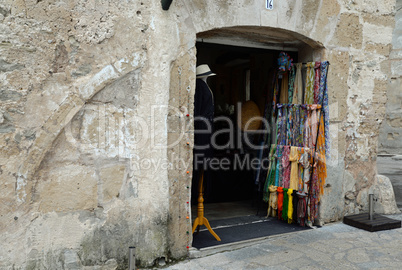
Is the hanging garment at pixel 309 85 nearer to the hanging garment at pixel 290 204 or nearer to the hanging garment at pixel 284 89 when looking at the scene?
the hanging garment at pixel 284 89

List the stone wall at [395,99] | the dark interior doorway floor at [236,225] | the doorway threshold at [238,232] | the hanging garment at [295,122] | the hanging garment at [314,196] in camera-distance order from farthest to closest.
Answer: the stone wall at [395,99] < the hanging garment at [295,122] < the hanging garment at [314,196] < the dark interior doorway floor at [236,225] < the doorway threshold at [238,232]

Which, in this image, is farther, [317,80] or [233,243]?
[317,80]

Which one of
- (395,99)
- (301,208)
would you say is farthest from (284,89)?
(395,99)

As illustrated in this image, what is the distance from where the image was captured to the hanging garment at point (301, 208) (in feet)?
13.0

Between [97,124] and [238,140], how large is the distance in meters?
2.86

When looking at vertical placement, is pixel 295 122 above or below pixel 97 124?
above

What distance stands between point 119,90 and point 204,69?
3.12 feet

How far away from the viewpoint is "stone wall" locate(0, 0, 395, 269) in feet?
8.13

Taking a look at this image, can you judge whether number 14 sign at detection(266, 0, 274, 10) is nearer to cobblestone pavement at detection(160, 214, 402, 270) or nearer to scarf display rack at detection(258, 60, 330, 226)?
scarf display rack at detection(258, 60, 330, 226)

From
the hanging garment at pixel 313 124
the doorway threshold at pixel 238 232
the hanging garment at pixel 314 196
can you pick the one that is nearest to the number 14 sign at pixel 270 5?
the hanging garment at pixel 313 124

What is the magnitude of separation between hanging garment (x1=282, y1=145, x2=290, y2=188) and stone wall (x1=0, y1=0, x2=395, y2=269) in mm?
1404

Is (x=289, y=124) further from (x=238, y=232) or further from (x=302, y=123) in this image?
(x=238, y=232)

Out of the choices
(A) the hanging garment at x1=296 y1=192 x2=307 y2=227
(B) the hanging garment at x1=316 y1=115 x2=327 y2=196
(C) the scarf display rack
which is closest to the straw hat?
(C) the scarf display rack

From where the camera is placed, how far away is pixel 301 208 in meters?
3.99
